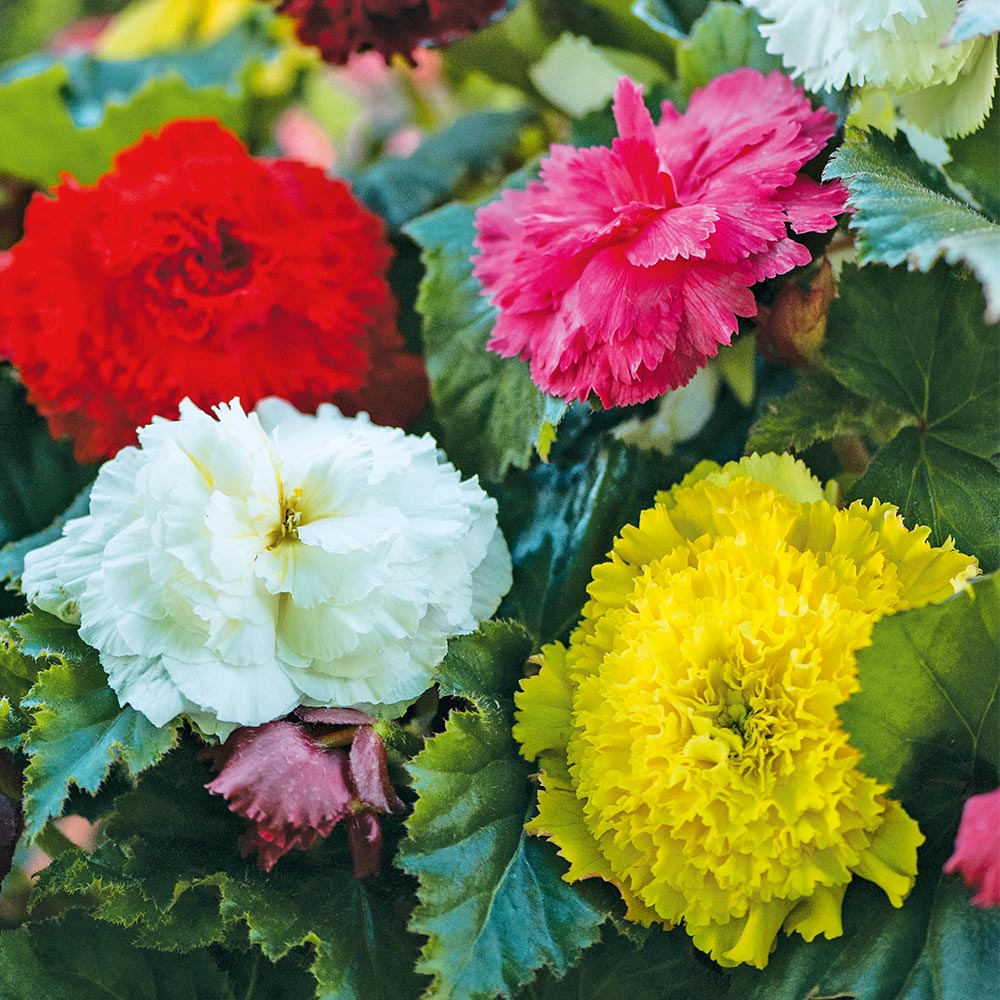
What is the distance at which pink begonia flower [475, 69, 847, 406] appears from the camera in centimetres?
41

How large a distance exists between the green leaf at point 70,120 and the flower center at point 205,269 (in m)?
0.22

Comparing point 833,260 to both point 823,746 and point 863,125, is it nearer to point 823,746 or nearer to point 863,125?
point 863,125

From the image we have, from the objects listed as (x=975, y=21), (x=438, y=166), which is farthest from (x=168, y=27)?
(x=975, y=21)

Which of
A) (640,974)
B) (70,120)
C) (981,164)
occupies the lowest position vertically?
(640,974)

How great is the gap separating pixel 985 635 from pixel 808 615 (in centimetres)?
6

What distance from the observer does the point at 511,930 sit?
403 mm

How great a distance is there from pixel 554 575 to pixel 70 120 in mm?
463

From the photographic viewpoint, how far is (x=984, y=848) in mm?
310

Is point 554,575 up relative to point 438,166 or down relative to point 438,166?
down

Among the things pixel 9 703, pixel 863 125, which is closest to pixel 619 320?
pixel 863 125

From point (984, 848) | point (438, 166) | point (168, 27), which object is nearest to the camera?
point (984, 848)

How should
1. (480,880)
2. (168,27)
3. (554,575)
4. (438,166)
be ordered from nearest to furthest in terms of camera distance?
(480,880), (554,575), (438,166), (168,27)

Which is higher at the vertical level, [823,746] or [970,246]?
[970,246]

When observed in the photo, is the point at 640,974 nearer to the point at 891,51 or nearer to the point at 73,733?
the point at 73,733
